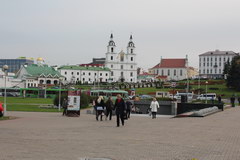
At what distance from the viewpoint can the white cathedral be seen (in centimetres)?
15850

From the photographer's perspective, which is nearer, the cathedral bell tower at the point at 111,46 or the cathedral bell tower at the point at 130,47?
the cathedral bell tower at the point at 111,46

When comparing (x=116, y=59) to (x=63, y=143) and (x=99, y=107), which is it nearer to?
(x=99, y=107)

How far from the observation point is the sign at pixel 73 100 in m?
24.8

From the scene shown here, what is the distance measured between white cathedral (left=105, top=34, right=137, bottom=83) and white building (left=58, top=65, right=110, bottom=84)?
3.56 metres

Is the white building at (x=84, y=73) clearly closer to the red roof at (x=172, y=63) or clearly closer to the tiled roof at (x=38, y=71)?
the tiled roof at (x=38, y=71)

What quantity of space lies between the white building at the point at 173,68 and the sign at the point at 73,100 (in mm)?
147587

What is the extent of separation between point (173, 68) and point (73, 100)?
150m

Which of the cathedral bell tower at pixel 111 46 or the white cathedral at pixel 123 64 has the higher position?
the cathedral bell tower at pixel 111 46

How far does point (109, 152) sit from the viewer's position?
9.57m

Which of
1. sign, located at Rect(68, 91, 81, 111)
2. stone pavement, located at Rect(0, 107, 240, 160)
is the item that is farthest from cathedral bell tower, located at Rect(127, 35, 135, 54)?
stone pavement, located at Rect(0, 107, 240, 160)

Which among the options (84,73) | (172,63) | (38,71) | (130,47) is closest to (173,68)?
(172,63)

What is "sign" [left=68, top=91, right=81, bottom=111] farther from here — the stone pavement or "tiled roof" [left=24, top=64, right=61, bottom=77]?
"tiled roof" [left=24, top=64, right=61, bottom=77]

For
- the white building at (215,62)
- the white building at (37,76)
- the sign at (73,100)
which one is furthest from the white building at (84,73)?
the sign at (73,100)

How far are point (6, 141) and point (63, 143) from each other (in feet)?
6.03
